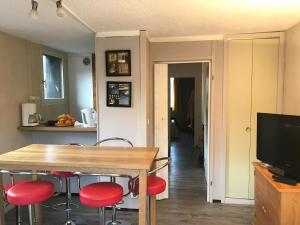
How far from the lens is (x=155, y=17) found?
2.60m

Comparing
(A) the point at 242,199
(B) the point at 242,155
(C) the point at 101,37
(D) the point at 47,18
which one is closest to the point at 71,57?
(C) the point at 101,37

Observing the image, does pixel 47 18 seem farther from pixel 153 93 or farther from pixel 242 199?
pixel 242 199

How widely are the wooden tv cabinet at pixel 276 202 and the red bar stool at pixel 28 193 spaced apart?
195cm

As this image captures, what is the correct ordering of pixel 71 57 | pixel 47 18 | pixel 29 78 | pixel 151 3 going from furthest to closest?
1. pixel 71 57
2. pixel 29 78
3. pixel 47 18
4. pixel 151 3

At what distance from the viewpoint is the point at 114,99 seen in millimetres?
3270

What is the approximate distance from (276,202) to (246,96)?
5.50 feet

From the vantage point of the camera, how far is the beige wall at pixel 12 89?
323 cm

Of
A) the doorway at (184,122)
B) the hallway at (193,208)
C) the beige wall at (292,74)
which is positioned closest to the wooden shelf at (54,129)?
the doorway at (184,122)

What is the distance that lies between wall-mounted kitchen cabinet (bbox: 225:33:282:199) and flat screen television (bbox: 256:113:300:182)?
2.83 feet

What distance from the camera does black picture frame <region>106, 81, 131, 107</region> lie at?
3.24 m

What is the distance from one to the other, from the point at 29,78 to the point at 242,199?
3537mm

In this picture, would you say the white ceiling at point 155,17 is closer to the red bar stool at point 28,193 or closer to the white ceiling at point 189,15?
the white ceiling at point 189,15

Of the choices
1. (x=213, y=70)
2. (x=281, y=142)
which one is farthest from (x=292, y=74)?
(x=281, y=142)

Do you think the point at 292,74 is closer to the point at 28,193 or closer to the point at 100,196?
the point at 100,196
